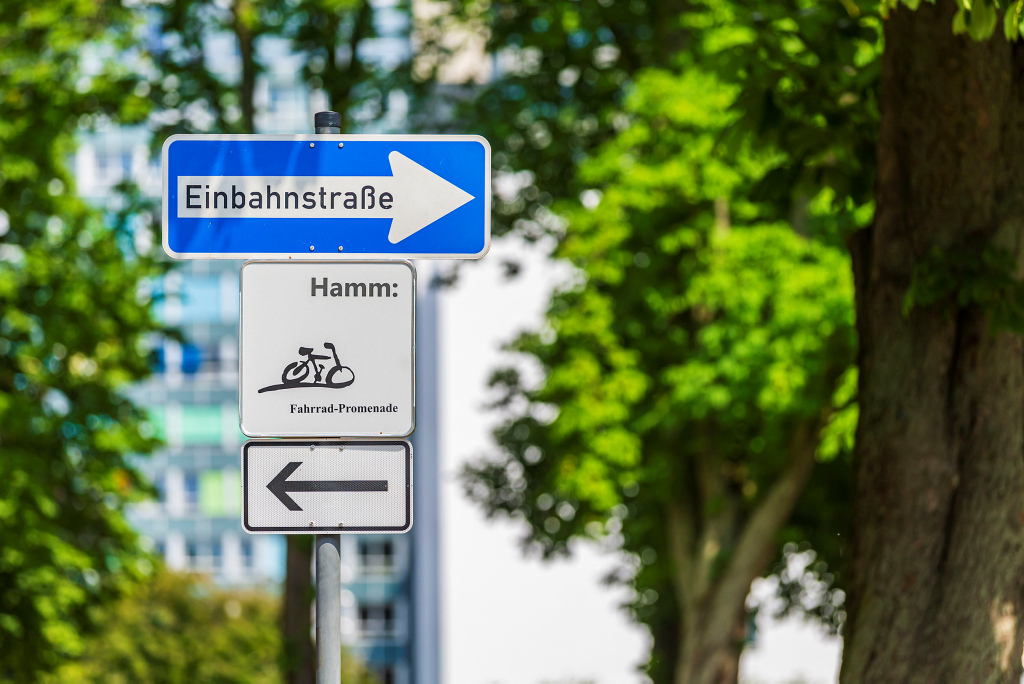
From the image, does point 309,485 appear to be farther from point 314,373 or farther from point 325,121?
point 325,121

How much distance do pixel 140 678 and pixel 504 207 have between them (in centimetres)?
2756

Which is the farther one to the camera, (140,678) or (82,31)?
(140,678)

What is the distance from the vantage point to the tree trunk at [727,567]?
547 inches

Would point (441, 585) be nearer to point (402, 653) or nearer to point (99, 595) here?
point (99, 595)

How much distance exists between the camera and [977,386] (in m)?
4.45

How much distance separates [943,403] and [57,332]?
41.7 ft

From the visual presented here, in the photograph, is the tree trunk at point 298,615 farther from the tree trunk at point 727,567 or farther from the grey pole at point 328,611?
the grey pole at point 328,611

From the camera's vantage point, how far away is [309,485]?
119 inches

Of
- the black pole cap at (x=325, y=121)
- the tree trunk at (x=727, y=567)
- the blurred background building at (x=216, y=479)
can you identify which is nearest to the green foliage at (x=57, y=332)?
the tree trunk at (x=727, y=567)

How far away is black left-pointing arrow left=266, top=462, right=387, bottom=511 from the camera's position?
3.01 metres

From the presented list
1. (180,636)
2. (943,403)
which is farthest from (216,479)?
(943,403)

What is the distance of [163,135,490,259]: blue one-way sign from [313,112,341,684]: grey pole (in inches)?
28.7

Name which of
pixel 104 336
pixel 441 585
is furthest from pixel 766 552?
pixel 441 585

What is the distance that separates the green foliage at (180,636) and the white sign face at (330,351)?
1360 inches
